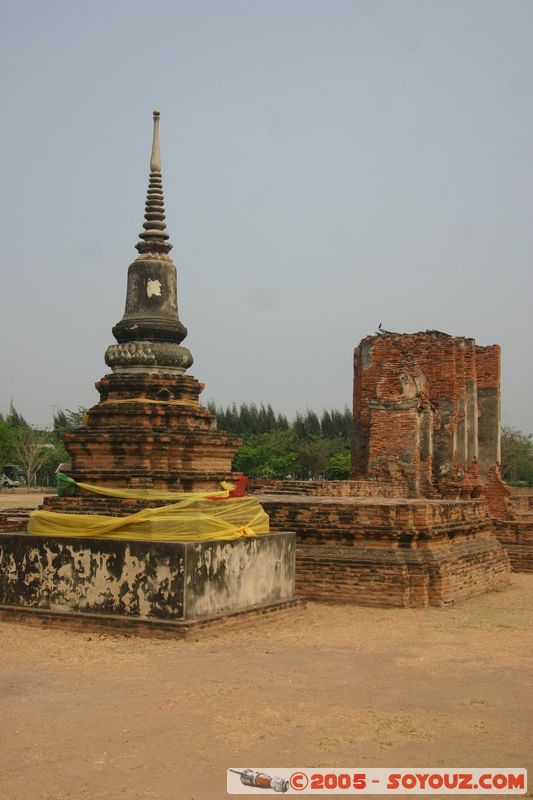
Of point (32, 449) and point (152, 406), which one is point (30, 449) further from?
point (152, 406)

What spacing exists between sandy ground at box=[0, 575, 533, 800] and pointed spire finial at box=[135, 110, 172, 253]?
4.57 m

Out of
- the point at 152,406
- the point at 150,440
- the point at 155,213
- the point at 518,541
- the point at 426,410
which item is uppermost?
the point at 155,213

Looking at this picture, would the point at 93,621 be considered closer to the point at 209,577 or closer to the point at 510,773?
the point at 209,577

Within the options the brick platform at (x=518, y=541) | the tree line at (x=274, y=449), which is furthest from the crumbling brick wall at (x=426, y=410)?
the tree line at (x=274, y=449)

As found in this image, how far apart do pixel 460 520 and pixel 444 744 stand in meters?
7.22

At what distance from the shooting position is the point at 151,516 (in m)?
9.32

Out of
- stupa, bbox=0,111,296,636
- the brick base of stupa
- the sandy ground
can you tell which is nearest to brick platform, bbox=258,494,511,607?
stupa, bbox=0,111,296,636

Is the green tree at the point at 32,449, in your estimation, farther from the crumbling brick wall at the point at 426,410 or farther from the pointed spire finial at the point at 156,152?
the pointed spire finial at the point at 156,152

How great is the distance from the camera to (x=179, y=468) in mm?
10219

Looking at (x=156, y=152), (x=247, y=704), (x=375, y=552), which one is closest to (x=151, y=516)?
(x=375, y=552)

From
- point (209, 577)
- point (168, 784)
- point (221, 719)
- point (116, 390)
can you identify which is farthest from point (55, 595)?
point (168, 784)

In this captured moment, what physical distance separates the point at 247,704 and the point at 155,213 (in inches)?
261

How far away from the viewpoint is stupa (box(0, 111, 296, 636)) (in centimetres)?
890

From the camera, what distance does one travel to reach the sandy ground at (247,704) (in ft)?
16.5
